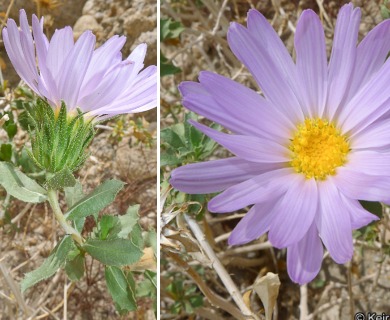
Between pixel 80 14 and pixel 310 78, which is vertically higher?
pixel 80 14

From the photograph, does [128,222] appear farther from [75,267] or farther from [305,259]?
[305,259]

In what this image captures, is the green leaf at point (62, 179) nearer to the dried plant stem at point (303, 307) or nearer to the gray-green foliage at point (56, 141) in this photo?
the gray-green foliage at point (56, 141)

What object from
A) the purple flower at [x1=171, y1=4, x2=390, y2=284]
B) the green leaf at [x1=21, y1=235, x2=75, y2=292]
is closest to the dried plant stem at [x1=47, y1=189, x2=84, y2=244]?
the green leaf at [x1=21, y1=235, x2=75, y2=292]

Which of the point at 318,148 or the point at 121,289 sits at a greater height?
the point at 318,148

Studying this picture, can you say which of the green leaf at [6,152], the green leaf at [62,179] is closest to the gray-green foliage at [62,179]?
the green leaf at [62,179]

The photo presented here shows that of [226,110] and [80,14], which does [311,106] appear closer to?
[226,110]

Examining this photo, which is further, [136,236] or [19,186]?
[136,236]

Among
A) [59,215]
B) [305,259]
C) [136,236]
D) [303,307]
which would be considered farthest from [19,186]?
[303,307]

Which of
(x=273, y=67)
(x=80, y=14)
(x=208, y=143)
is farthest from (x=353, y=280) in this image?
(x=80, y=14)
